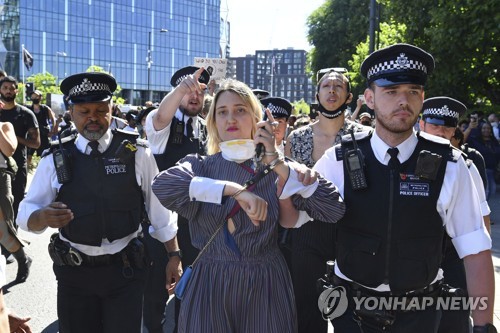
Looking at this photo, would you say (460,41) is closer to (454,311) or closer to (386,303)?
(454,311)

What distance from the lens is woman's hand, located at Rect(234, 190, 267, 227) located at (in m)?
2.47

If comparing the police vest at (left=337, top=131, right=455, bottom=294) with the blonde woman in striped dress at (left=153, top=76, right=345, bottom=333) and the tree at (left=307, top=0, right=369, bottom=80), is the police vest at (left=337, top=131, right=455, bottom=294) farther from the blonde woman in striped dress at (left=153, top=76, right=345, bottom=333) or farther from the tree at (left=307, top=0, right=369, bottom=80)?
the tree at (left=307, top=0, right=369, bottom=80)

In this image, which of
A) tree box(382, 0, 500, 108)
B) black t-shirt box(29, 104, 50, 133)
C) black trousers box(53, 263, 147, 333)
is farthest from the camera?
tree box(382, 0, 500, 108)

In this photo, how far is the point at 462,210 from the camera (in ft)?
8.86

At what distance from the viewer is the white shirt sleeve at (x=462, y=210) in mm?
2691

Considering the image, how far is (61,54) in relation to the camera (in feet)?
277

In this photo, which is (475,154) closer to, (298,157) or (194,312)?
(298,157)

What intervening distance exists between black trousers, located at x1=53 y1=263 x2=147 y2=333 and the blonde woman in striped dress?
0.78 m

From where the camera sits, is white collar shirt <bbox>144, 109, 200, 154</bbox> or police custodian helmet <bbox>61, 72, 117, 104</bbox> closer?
police custodian helmet <bbox>61, 72, 117, 104</bbox>

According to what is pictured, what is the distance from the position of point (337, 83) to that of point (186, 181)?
2235mm

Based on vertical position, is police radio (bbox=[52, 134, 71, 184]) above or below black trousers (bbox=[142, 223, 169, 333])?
above

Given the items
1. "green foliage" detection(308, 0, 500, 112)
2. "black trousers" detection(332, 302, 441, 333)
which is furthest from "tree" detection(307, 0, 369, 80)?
"black trousers" detection(332, 302, 441, 333)

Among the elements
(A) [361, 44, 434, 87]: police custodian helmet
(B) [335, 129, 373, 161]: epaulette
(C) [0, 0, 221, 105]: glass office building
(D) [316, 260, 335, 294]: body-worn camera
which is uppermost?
(C) [0, 0, 221, 105]: glass office building

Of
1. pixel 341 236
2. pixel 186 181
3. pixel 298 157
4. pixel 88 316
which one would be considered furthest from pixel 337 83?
pixel 88 316
